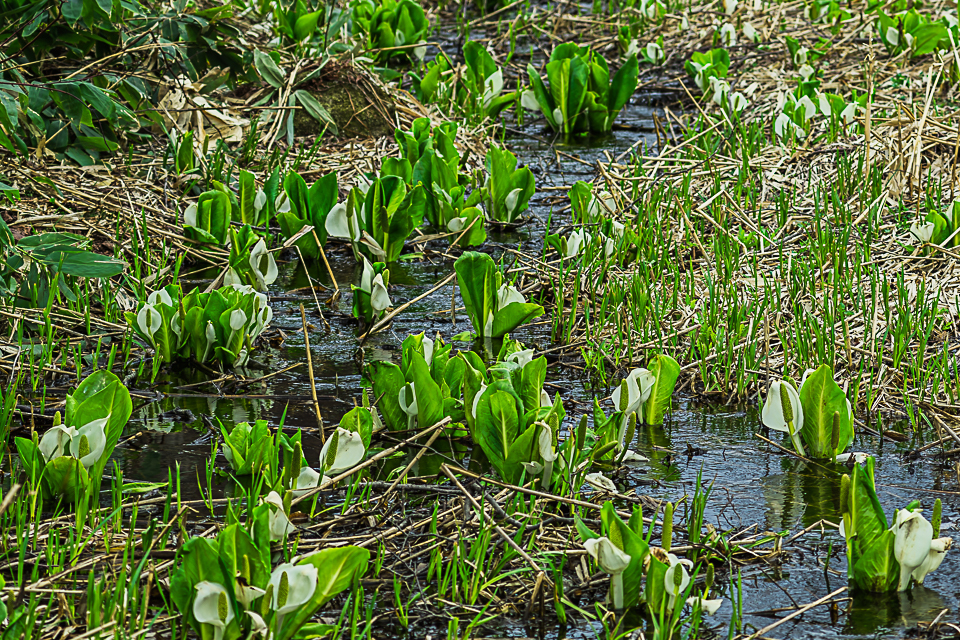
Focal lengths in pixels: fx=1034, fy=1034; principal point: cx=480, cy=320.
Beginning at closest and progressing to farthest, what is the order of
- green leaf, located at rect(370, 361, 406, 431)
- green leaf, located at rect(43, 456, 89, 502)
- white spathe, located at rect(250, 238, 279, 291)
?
green leaf, located at rect(43, 456, 89, 502) < green leaf, located at rect(370, 361, 406, 431) < white spathe, located at rect(250, 238, 279, 291)

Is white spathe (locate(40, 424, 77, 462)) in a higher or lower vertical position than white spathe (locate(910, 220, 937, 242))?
lower

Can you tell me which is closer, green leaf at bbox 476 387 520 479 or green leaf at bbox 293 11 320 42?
green leaf at bbox 476 387 520 479

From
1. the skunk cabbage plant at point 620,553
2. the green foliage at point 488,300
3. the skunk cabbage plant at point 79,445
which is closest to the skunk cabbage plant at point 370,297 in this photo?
the green foliage at point 488,300

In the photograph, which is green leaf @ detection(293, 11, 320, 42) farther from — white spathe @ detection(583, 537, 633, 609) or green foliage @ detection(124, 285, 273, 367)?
white spathe @ detection(583, 537, 633, 609)

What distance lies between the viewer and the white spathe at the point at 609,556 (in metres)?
1.79

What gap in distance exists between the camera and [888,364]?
114 inches

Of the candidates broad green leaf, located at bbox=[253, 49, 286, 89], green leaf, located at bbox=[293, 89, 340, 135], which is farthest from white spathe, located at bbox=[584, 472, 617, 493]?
green leaf, located at bbox=[293, 89, 340, 135]

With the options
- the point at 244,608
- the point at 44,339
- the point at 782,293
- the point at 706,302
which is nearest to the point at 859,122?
the point at 782,293

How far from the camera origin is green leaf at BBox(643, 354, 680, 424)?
8.52ft

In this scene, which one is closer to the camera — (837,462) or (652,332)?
(837,462)

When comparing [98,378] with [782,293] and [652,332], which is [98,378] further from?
[782,293]

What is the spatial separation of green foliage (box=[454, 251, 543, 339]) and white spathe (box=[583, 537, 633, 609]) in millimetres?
1338

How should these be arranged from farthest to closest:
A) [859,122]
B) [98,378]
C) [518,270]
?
[859,122] < [518,270] < [98,378]

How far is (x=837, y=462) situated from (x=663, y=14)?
557 centimetres
